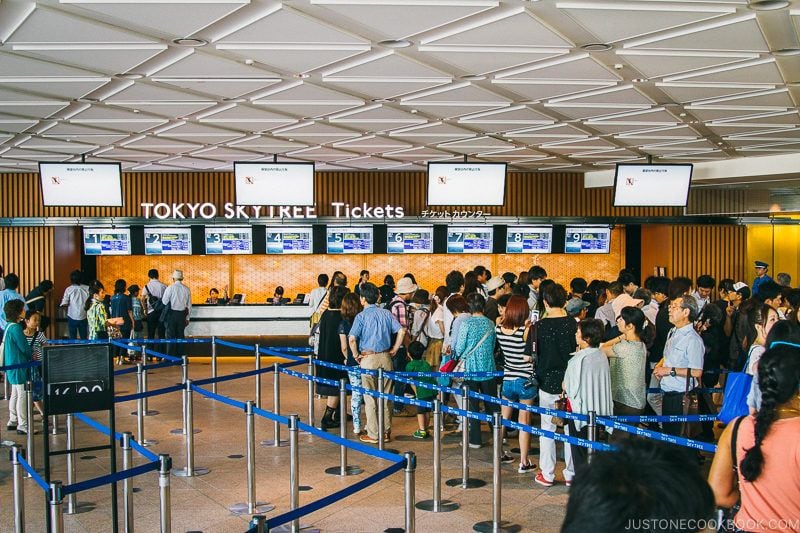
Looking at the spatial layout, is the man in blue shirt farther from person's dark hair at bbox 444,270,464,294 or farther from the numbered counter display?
the numbered counter display

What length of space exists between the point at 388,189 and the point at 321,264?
2.20 meters

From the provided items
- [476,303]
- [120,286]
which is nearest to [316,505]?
[476,303]

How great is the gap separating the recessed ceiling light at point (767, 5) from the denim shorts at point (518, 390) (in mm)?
3834

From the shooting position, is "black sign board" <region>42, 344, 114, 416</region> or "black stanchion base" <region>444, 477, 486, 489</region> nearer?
"black sign board" <region>42, 344, 114, 416</region>

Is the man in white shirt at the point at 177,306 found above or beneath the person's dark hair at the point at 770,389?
beneath

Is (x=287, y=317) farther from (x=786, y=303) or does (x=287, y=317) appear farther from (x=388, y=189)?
(x=786, y=303)

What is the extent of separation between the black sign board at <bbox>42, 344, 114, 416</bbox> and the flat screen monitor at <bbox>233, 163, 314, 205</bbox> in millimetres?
6167

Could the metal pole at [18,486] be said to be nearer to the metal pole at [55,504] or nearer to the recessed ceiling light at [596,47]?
the metal pole at [55,504]

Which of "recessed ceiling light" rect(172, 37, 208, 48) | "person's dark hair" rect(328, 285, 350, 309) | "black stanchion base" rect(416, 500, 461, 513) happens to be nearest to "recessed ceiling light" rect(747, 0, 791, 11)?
"recessed ceiling light" rect(172, 37, 208, 48)

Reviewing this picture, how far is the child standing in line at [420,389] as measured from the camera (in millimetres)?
8508

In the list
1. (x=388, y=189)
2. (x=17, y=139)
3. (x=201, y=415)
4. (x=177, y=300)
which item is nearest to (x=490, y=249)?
(x=388, y=189)

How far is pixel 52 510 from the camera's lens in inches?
156

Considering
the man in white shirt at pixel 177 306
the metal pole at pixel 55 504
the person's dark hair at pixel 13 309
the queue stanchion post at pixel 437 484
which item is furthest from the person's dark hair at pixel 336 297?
the man in white shirt at pixel 177 306

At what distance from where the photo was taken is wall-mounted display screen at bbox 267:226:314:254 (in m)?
15.1
